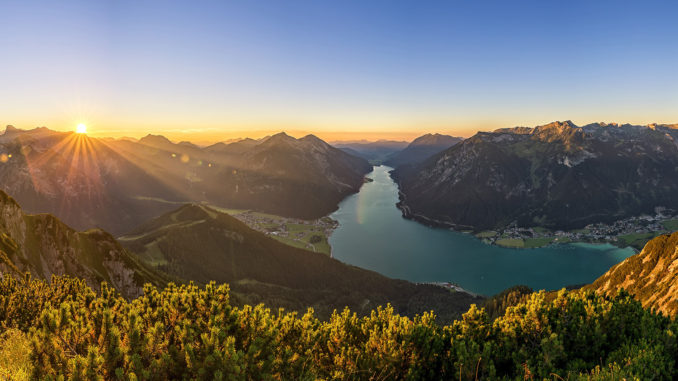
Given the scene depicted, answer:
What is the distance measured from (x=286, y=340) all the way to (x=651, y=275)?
105 metres

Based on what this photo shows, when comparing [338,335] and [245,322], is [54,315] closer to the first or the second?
[245,322]

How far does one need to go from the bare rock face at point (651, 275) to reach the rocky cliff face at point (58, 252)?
373 feet

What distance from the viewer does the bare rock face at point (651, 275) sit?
63000 mm

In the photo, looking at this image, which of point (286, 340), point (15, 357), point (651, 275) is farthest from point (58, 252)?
point (651, 275)

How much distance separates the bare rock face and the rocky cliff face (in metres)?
114

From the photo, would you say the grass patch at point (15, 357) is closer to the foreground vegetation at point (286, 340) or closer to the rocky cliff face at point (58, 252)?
the foreground vegetation at point (286, 340)

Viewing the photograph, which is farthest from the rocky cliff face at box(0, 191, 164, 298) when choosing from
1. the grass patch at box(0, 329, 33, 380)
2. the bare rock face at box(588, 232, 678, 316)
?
the bare rock face at box(588, 232, 678, 316)

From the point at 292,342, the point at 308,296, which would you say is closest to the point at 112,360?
the point at 292,342

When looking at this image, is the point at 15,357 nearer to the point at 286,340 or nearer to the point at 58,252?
the point at 286,340

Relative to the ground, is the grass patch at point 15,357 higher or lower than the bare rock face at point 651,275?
higher

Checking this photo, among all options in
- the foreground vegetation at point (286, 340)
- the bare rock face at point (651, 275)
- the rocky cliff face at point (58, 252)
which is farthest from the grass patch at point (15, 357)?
the bare rock face at point (651, 275)

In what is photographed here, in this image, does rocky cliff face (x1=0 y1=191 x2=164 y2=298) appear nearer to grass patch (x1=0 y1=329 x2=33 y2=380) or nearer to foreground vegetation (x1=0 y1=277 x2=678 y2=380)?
grass patch (x1=0 y1=329 x2=33 y2=380)

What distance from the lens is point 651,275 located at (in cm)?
8169

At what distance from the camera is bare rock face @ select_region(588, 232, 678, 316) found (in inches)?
2480
